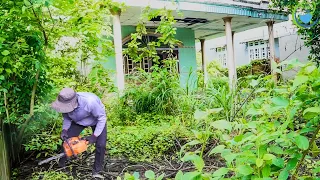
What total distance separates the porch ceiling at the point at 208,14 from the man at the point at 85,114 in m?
5.73

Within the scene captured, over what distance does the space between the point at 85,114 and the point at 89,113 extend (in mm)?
60

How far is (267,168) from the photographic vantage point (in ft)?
4.13

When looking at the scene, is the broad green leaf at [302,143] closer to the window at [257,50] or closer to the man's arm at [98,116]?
the man's arm at [98,116]

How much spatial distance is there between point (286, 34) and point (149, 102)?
13418 millimetres

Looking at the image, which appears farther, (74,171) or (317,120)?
(74,171)

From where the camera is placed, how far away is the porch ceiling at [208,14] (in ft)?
34.6

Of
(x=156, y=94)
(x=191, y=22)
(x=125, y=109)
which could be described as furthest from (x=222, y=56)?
(x=125, y=109)

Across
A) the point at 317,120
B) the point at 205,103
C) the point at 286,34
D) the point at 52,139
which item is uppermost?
the point at 286,34

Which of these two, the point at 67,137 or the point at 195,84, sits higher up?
the point at 195,84

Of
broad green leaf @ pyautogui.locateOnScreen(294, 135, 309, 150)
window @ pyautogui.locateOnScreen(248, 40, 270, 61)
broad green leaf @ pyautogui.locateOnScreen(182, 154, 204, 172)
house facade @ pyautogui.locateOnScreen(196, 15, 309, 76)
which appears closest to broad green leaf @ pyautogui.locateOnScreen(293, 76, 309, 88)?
broad green leaf @ pyautogui.locateOnScreen(294, 135, 309, 150)

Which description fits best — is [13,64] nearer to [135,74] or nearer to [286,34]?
[135,74]

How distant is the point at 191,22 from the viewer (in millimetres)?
13625

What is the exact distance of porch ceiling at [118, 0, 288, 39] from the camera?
1054 centimetres

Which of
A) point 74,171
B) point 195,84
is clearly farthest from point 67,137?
point 195,84
